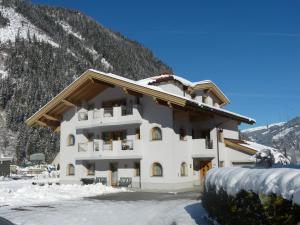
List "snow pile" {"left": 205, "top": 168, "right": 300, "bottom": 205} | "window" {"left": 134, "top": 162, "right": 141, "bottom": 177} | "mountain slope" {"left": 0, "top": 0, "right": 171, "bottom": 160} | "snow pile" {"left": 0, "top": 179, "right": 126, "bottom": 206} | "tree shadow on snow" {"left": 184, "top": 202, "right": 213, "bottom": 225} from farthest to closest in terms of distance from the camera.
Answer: "mountain slope" {"left": 0, "top": 0, "right": 171, "bottom": 160} < "window" {"left": 134, "top": 162, "right": 141, "bottom": 177} < "snow pile" {"left": 0, "top": 179, "right": 126, "bottom": 206} < "tree shadow on snow" {"left": 184, "top": 202, "right": 213, "bottom": 225} < "snow pile" {"left": 205, "top": 168, "right": 300, "bottom": 205}

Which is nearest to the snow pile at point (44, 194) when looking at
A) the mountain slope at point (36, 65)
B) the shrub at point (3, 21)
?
the mountain slope at point (36, 65)

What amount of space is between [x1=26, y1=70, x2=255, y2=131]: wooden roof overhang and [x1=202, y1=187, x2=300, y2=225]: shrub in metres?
16.0

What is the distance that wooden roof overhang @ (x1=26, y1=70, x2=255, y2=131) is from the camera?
2753 centimetres

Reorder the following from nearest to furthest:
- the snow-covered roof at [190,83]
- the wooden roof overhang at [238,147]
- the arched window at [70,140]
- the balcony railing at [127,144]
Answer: the balcony railing at [127,144] → the wooden roof overhang at [238,147] → the snow-covered roof at [190,83] → the arched window at [70,140]

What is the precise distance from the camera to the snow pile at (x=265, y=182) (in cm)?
728

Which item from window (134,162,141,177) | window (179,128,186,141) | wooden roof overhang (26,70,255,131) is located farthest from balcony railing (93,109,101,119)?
window (179,128,186,141)

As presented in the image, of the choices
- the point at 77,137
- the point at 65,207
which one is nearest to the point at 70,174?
the point at 77,137

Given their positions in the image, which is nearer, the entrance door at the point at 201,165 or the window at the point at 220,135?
the entrance door at the point at 201,165

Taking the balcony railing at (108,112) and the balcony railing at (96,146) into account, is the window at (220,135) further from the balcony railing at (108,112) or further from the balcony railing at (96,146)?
the balcony railing at (96,146)

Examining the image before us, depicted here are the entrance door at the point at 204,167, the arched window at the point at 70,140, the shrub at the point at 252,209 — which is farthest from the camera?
the arched window at the point at 70,140

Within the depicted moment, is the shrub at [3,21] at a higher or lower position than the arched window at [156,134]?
higher

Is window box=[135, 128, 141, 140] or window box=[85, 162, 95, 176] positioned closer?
window box=[135, 128, 141, 140]

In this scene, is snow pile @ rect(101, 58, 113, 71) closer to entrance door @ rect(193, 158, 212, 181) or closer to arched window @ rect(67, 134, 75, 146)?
arched window @ rect(67, 134, 75, 146)

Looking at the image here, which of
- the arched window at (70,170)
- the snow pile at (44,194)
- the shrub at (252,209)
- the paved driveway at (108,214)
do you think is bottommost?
the paved driveway at (108,214)
